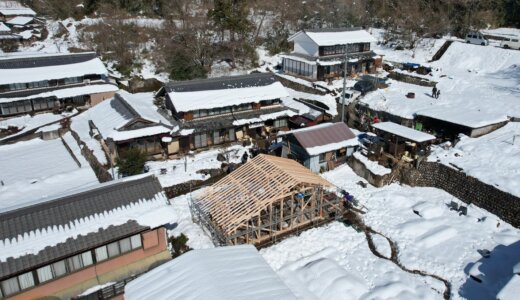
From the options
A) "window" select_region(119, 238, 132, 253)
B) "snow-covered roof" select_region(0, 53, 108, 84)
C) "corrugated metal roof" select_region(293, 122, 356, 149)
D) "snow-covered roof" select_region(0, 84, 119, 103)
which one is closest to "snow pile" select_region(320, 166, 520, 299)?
"corrugated metal roof" select_region(293, 122, 356, 149)

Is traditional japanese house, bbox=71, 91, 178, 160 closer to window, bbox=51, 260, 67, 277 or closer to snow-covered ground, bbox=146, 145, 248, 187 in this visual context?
snow-covered ground, bbox=146, 145, 248, 187

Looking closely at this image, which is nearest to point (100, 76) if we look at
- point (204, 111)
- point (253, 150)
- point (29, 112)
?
point (29, 112)

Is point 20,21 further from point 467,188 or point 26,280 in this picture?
point 467,188

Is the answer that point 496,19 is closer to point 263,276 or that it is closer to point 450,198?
point 450,198

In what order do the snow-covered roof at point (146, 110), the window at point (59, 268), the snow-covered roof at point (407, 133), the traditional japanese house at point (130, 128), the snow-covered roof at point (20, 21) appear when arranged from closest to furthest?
the window at point (59, 268) → the snow-covered roof at point (407, 133) → the traditional japanese house at point (130, 128) → the snow-covered roof at point (146, 110) → the snow-covered roof at point (20, 21)

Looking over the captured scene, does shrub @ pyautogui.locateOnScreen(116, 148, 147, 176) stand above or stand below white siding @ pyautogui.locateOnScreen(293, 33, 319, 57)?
below

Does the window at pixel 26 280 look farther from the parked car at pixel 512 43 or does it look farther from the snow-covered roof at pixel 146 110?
the parked car at pixel 512 43

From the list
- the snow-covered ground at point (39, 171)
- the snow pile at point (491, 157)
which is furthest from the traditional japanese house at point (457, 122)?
the snow-covered ground at point (39, 171)
